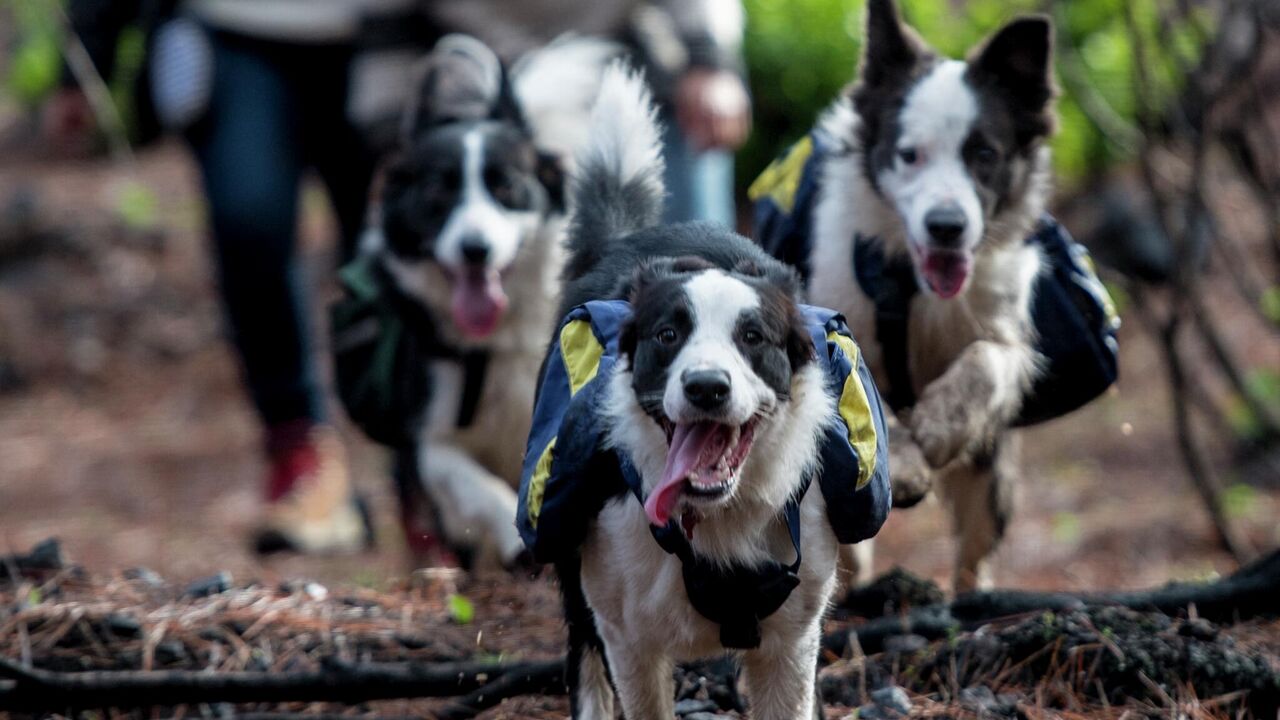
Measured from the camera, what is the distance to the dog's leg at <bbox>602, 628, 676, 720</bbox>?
2.80 m

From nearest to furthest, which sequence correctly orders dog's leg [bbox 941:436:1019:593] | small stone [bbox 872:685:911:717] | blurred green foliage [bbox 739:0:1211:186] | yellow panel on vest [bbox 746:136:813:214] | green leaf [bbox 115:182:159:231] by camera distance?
small stone [bbox 872:685:911:717] → yellow panel on vest [bbox 746:136:813:214] → dog's leg [bbox 941:436:1019:593] → blurred green foliage [bbox 739:0:1211:186] → green leaf [bbox 115:182:159:231]

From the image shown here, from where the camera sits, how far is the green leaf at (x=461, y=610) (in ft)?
13.5

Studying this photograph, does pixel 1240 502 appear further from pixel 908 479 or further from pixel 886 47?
pixel 908 479

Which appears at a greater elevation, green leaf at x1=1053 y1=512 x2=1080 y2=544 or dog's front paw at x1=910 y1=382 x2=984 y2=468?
dog's front paw at x1=910 y1=382 x2=984 y2=468

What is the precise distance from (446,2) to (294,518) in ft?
6.51

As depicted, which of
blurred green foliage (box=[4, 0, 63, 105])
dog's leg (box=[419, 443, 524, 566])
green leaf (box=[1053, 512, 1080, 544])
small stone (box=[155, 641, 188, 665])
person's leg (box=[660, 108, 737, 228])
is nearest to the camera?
small stone (box=[155, 641, 188, 665])

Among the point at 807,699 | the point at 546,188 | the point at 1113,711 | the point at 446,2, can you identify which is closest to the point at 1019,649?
the point at 1113,711

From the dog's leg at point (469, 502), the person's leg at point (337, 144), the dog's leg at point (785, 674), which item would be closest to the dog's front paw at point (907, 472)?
the dog's leg at point (785, 674)

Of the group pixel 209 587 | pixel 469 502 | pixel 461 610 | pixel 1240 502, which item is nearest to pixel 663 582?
pixel 461 610

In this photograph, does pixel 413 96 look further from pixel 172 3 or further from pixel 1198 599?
pixel 1198 599

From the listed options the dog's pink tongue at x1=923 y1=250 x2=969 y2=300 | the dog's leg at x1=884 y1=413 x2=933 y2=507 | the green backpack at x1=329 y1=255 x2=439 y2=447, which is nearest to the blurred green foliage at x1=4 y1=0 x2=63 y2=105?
the green backpack at x1=329 y1=255 x2=439 y2=447

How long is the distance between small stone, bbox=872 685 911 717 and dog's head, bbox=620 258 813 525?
820mm

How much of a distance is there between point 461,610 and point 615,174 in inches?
52.6

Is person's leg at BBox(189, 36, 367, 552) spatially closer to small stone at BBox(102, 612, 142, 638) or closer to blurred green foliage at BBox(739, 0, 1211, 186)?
small stone at BBox(102, 612, 142, 638)
